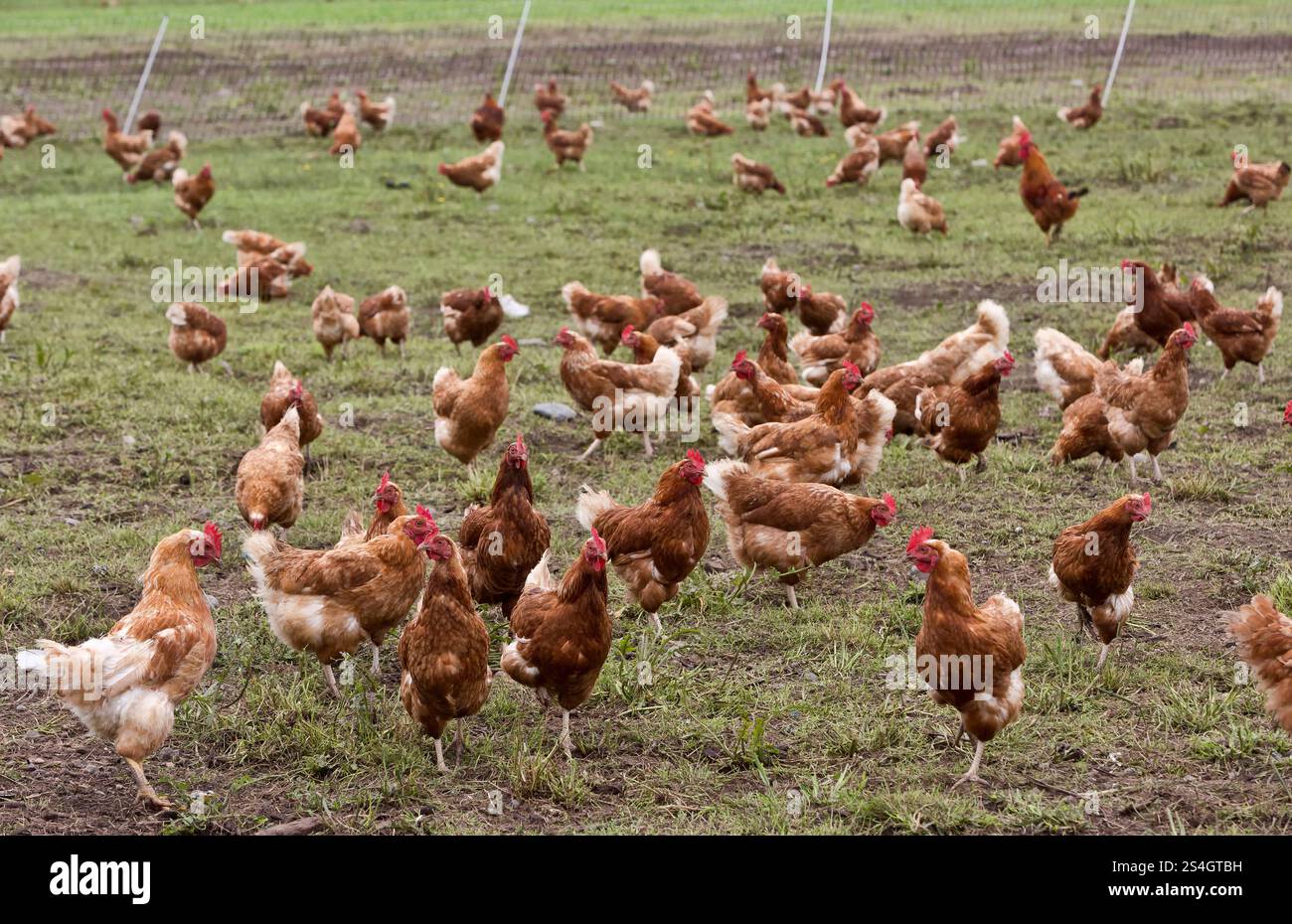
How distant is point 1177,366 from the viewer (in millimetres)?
7742

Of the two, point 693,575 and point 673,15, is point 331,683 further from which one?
point 673,15

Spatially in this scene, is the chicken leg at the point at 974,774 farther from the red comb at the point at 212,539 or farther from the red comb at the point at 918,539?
the red comb at the point at 212,539

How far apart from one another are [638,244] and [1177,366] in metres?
7.69

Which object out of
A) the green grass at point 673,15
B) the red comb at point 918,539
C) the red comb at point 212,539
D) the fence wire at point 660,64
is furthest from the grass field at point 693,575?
the green grass at point 673,15

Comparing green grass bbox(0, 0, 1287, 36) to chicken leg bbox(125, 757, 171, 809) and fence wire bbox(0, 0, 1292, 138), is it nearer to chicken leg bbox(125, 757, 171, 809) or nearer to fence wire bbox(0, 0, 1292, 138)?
fence wire bbox(0, 0, 1292, 138)

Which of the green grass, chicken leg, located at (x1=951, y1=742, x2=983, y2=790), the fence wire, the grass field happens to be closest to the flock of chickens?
chicken leg, located at (x1=951, y1=742, x2=983, y2=790)

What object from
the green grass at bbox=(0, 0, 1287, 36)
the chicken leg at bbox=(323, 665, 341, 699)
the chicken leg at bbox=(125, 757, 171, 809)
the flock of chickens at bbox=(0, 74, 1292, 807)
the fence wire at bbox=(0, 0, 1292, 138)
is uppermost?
the green grass at bbox=(0, 0, 1287, 36)

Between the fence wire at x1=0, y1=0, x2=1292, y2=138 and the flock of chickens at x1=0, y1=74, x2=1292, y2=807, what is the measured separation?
11039 mm

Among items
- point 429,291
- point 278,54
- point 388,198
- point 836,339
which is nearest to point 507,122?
point 388,198

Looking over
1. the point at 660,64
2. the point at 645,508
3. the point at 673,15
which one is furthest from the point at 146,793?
the point at 673,15

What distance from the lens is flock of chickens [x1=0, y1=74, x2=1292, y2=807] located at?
5105mm

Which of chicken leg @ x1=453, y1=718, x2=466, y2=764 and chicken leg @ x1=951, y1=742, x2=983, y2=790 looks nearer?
chicken leg @ x1=951, y1=742, x2=983, y2=790

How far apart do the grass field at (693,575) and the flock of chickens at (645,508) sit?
0.24 meters

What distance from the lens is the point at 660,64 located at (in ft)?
79.5
